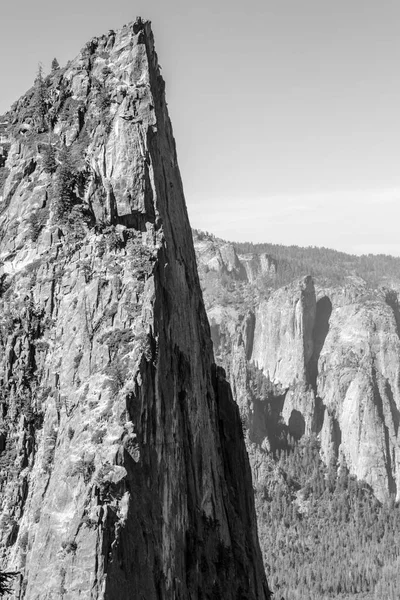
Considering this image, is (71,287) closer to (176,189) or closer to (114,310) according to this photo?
(114,310)

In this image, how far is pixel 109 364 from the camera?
197ft

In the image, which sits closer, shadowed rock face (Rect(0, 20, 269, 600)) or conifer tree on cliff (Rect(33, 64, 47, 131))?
shadowed rock face (Rect(0, 20, 269, 600))

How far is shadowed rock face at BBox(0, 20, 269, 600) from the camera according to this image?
5512 cm

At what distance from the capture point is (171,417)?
6419 centimetres

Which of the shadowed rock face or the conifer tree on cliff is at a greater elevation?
the conifer tree on cliff

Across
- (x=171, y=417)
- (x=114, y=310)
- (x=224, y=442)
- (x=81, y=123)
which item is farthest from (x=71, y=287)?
(x=224, y=442)

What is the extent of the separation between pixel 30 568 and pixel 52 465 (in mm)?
6465

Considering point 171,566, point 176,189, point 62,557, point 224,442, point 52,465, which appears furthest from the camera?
point 224,442

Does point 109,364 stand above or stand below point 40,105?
below

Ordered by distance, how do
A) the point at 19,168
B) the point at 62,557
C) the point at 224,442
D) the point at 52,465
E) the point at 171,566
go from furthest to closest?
the point at 224,442 < the point at 19,168 < the point at 171,566 < the point at 52,465 < the point at 62,557

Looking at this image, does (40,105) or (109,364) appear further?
(40,105)

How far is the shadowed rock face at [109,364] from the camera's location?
181ft

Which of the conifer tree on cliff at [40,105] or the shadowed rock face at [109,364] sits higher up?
the conifer tree on cliff at [40,105]

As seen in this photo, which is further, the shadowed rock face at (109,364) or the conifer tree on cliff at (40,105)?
the conifer tree on cliff at (40,105)
